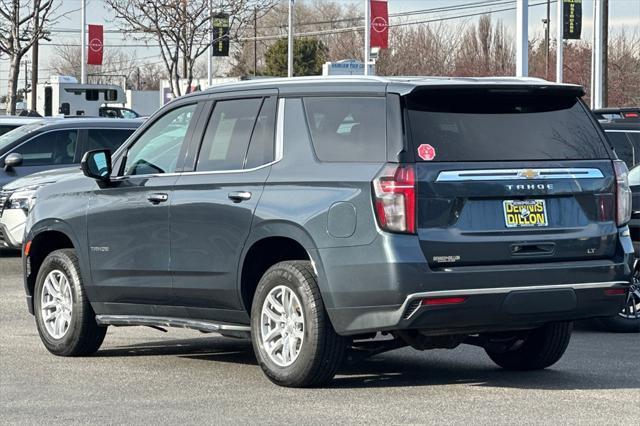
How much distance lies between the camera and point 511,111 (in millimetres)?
8359

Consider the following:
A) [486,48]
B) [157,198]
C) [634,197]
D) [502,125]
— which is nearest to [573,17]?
[634,197]

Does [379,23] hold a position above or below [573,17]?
above

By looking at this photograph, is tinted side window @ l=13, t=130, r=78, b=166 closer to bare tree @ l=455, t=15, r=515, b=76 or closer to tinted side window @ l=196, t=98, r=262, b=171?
tinted side window @ l=196, t=98, r=262, b=171

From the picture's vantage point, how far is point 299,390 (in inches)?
329

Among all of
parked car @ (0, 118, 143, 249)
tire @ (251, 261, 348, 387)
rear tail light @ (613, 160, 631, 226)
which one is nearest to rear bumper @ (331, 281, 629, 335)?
tire @ (251, 261, 348, 387)

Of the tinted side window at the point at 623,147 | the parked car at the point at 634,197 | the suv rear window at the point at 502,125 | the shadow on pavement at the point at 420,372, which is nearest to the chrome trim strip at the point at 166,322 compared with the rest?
the shadow on pavement at the point at 420,372

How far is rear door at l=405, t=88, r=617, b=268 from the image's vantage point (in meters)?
7.87

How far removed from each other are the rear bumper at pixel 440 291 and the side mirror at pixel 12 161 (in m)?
10.7

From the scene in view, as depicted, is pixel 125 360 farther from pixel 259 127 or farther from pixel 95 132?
pixel 95 132

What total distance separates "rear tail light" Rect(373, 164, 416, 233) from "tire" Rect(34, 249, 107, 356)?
10.1ft

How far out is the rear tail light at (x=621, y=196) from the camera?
852 centimetres

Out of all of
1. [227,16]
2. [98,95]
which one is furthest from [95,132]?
[98,95]

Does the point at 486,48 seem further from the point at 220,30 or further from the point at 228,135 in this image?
the point at 228,135

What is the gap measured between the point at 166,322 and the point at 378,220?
221 centimetres
